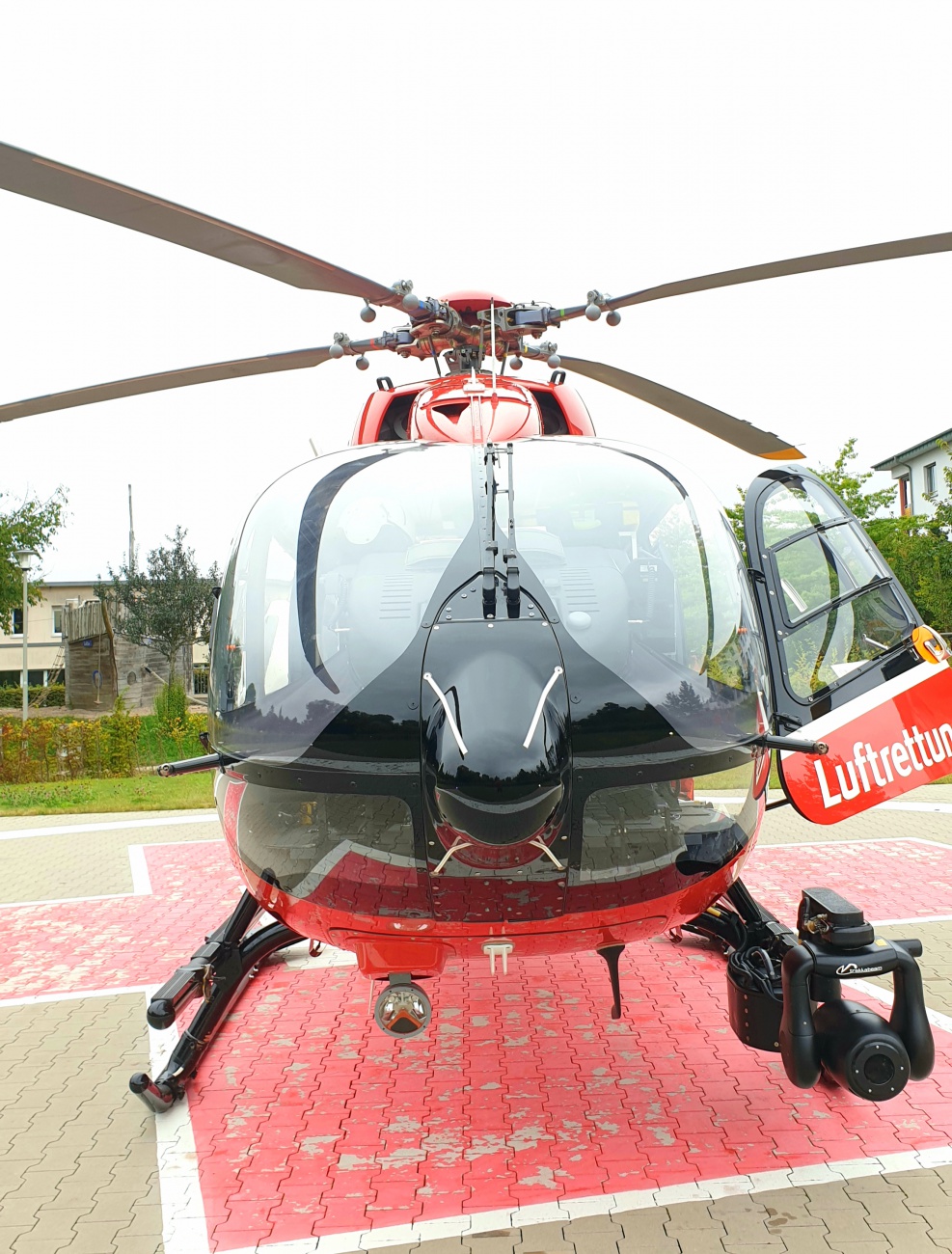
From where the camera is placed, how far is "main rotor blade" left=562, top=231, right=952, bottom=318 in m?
3.73

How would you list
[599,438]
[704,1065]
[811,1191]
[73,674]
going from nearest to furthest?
1. [811,1191]
2. [599,438]
3. [704,1065]
4. [73,674]

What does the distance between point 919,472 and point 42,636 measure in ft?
111

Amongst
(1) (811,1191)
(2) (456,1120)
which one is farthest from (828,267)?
(2) (456,1120)

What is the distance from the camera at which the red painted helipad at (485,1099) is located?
11.4 feet

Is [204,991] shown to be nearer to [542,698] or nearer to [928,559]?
[542,698]

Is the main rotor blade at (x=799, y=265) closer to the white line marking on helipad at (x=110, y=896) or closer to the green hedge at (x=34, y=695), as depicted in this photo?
the white line marking on helipad at (x=110, y=896)

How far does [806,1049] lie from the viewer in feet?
10.0

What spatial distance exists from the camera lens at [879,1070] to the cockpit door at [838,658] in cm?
84

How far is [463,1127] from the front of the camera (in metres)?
3.94

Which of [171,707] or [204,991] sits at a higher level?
[171,707]

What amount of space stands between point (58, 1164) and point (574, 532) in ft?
9.94

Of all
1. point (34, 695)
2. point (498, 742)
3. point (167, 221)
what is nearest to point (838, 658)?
point (498, 742)

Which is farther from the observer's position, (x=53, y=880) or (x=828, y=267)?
(x=53, y=880)

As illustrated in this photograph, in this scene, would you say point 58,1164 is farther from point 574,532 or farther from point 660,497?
point 660,497
